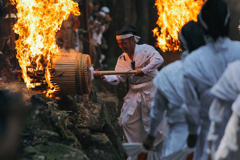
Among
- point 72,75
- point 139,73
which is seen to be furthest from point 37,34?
point 139,73

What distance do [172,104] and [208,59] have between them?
0.61m

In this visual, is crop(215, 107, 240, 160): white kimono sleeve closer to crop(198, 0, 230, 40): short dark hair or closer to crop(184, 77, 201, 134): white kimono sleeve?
crop(184, 77, 201, 134): white kimono sleeve

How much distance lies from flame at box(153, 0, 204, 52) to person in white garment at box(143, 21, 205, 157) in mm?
3461

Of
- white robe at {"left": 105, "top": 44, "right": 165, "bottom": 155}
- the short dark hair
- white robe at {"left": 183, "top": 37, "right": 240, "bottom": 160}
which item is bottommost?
white robe at {"left": 105, "top": 44, "right": 165, "bottom": 155}

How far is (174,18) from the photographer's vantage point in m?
6.98

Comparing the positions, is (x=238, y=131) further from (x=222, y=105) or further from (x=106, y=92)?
(x=106, y=92)

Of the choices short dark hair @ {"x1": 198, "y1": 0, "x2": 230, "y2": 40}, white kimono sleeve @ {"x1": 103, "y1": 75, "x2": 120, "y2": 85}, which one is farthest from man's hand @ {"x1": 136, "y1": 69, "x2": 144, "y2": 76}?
short dark hair @ {"x1": 198, "y1": 0, "x2": 230, "y2": 40}

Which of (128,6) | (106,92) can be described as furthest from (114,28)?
(106,92)

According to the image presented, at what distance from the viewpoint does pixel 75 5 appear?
22.0 ft

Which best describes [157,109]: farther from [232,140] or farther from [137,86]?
[137,86]

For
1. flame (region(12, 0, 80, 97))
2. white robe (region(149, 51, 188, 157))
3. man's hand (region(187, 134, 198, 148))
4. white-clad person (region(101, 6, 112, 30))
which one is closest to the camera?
man's hand (region(187, 134, 198, 148))

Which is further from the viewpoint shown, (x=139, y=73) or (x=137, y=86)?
(x=137, y=86)

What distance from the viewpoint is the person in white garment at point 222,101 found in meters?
2.79

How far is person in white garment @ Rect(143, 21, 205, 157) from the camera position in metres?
3.34
